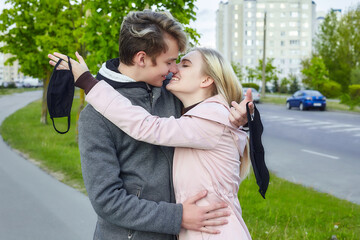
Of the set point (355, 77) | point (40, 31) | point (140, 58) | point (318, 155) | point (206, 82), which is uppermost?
point (40, 31)

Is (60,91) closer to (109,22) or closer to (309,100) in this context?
(109,22)

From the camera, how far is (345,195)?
7.14 meters

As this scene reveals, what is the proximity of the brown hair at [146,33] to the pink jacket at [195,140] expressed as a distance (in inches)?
8.0

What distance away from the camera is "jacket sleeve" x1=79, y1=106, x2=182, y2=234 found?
1768mm

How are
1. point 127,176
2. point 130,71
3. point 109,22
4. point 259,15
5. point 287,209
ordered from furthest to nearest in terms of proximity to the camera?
point 259,15 → point 109,22 → point 287,209 → point 130,71 → point 127,176

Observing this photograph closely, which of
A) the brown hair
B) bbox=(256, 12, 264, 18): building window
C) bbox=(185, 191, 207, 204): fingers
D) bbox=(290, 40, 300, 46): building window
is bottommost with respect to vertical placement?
bbox=(185, 191, 207, 204): fingers

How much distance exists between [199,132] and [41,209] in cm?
442

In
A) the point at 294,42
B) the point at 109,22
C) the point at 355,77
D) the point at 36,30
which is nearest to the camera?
the point at 109,22

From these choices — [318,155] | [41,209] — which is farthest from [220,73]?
[318,155]

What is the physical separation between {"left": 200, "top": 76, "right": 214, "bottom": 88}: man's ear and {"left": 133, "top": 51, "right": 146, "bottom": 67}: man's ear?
0.32m

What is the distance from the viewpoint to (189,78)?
6.98 ft

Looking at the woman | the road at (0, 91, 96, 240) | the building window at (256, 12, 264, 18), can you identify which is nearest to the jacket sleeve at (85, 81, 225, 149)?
the woman

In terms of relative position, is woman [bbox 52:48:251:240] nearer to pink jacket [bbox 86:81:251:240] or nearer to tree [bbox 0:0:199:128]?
pink jacket [bbox 86:81:251:240]

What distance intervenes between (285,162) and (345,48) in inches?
1794
